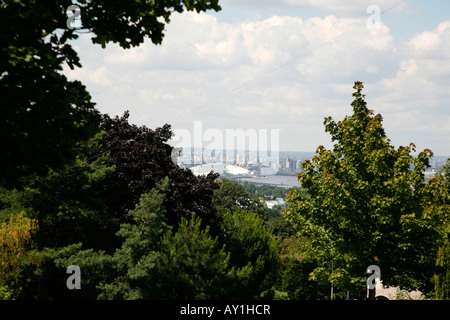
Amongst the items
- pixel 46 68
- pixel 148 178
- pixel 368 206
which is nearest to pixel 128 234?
pixel 148 178

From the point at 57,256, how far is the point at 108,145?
6918 mm

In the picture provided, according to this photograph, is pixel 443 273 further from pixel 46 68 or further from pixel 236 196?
pixel 236 196

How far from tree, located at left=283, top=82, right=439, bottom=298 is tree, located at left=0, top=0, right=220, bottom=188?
10533mm

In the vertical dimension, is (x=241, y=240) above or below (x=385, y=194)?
below

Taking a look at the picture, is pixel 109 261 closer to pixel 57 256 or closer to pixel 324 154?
pixel 57 256

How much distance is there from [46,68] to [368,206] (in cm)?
1267

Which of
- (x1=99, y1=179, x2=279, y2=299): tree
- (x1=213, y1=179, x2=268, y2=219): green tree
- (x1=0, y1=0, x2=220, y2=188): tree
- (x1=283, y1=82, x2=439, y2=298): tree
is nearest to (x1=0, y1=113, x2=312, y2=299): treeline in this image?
(x1=99, y1=179, x2=279, y2=299): tree

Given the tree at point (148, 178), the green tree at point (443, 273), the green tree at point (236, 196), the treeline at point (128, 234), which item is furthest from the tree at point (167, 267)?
the green tree at point (236, 196)

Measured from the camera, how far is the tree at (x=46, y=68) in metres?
5.68

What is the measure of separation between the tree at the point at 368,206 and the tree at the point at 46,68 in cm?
1053

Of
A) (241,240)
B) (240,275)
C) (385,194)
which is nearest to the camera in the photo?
(385,194)

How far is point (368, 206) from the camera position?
15.7 metres

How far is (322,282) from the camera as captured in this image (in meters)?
19.2

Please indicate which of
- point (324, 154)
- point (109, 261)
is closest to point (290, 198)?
point (324, 154)
